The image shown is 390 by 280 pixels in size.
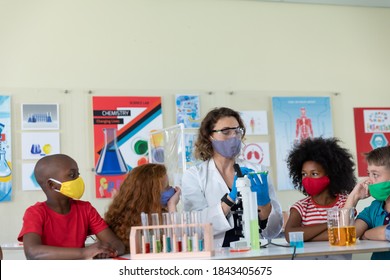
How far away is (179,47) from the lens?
15.3 feet

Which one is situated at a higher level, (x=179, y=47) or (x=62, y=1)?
(x=62, y=1)

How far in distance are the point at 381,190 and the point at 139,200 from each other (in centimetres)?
100

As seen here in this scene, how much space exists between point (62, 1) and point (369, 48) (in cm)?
272

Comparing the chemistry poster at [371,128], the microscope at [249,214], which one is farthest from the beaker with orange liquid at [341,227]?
the chemistry poster at [371,128]

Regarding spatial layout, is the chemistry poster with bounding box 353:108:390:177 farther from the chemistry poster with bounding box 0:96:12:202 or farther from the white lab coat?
the chemistry poster with bounding box 0:96:12:202

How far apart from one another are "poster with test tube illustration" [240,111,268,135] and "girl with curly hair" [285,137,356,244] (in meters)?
1.75

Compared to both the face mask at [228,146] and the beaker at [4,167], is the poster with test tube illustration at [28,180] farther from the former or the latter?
the face mask at [228,146]

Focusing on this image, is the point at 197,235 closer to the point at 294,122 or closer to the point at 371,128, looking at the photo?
the point at 294,122

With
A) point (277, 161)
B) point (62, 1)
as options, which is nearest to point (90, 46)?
point (62, 1)

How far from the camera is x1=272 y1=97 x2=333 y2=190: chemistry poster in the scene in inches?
187

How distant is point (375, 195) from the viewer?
2.37m

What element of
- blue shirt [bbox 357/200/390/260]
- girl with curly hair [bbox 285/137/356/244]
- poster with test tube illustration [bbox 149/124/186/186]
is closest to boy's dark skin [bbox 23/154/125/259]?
girl with curly hair [bbox 285/137/356/244]

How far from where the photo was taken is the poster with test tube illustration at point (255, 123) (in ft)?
15.5

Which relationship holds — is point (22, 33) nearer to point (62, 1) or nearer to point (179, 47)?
point (62, 1)
